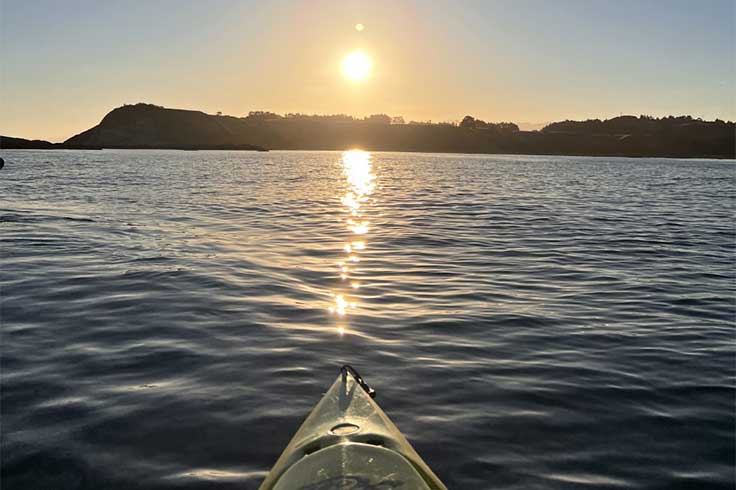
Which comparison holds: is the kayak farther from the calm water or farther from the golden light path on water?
the golden light path on water

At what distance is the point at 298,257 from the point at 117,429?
30.0 ft

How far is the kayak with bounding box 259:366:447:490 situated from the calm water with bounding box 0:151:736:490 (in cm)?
62

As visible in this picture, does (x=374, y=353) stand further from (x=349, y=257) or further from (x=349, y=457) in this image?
(x=349, y=257)

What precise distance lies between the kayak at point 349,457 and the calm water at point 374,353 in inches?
24.5

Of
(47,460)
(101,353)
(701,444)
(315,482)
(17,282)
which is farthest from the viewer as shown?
(17,282)

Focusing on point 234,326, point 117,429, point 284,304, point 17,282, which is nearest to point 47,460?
point 117,429

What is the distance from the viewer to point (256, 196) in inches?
1292

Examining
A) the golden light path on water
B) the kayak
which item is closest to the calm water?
the golden light path on water

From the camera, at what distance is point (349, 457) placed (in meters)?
3.91

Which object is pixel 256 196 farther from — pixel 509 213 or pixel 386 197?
pixel 509 213

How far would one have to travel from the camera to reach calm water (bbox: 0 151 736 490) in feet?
16.6

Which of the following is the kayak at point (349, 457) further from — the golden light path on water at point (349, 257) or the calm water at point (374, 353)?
the golden light path on water at point (349, 257)

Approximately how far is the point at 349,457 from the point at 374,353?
3733mm

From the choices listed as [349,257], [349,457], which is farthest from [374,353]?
[349,257]
